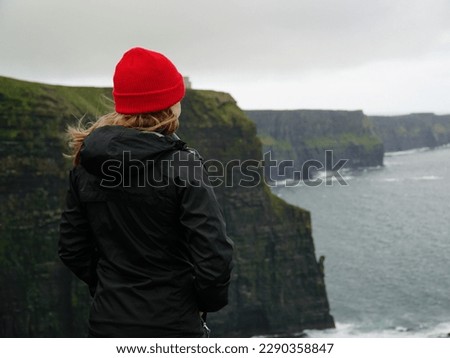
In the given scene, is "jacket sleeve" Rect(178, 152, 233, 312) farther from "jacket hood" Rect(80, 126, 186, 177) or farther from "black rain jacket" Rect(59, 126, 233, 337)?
"jacket hood" Rect(80, 126, 186, 177)

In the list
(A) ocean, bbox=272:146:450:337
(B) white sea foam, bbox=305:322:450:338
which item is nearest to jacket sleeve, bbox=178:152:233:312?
(B) white sea foam, bbox=305:322:450:338

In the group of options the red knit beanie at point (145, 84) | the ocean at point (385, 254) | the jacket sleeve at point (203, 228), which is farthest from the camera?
the ocean at point (385, 254)

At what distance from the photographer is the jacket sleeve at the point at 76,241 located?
3.40 meters

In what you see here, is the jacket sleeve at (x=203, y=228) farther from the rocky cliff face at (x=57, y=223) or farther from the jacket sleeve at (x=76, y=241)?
the rocky cliff face at (x=57, y=223)

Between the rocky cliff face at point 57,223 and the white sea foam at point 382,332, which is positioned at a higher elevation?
the rocky cliff face at point 57,223

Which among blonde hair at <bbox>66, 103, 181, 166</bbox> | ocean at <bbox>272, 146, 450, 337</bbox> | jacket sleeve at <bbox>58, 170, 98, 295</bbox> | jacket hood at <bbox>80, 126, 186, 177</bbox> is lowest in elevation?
ocean at <bbox>272, 146, 450, 337</bbox>

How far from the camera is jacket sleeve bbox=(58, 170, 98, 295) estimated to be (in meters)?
3.40

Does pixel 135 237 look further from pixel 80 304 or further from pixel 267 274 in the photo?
pixel 267 274

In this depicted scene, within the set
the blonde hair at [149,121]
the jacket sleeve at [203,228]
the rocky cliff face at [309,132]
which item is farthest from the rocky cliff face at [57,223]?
the rocky cliff face at [309,132]

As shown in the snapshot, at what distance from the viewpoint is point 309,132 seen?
546 feet

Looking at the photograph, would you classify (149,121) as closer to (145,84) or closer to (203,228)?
(145,84)

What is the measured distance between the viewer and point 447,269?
81.2 metres

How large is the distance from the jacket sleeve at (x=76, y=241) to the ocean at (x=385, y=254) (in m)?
58.9
